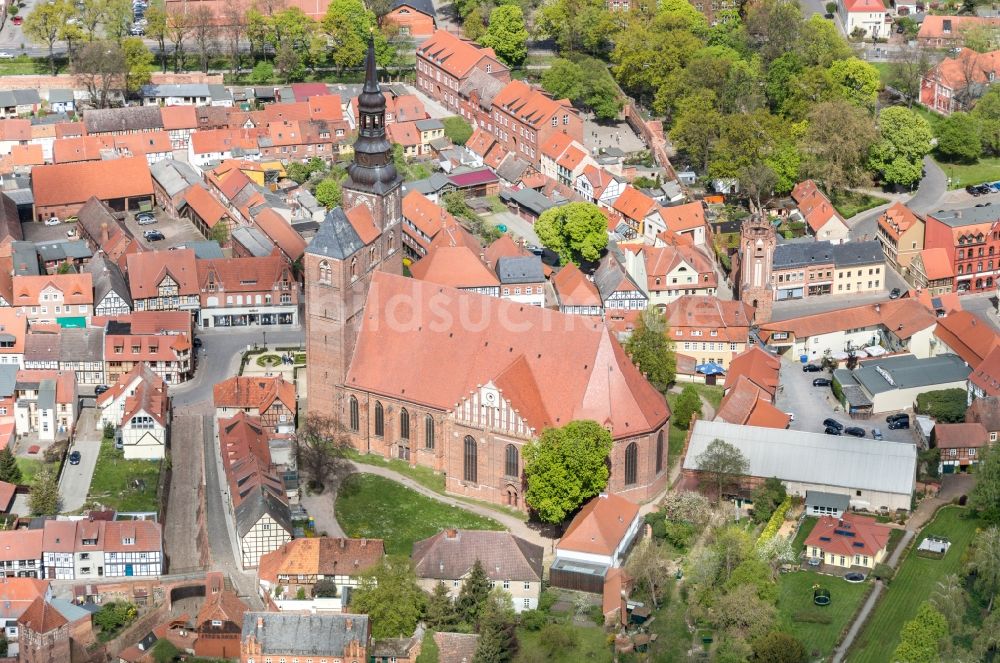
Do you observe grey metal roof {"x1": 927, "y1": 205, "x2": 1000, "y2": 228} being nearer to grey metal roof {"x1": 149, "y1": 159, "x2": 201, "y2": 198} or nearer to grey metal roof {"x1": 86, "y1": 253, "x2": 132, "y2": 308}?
grey metal roof {"x1": 149, "y1": 159, "x2": 201, "y2": 198}

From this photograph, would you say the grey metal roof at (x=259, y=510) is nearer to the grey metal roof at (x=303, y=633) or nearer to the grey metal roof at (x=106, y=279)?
the grey metal roof at (x=303, y=633)

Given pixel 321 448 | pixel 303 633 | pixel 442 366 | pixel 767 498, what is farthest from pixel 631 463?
pixel 303 633

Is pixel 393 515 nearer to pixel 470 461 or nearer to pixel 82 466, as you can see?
pixel 470 461

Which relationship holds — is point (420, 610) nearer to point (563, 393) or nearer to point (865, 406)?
point (563, 393)

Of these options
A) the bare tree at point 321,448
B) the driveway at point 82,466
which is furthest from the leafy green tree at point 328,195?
the bare tree at point 321,448

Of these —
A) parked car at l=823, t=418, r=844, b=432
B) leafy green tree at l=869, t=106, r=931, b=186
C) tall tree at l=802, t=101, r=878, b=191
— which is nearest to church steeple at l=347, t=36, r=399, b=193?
parked car at l=823, t=418, r=844, b=432

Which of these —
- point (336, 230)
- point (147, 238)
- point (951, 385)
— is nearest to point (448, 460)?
point (336, 230)

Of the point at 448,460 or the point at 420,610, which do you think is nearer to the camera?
the point at 420,610
